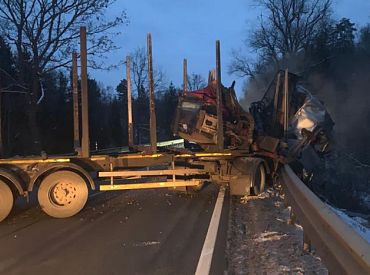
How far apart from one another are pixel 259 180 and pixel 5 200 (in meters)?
6.34

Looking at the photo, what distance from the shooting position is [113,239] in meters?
Result: 8.59

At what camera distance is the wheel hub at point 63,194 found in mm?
10930

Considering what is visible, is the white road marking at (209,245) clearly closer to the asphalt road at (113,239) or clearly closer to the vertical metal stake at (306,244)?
the asphalt road at (113,239)

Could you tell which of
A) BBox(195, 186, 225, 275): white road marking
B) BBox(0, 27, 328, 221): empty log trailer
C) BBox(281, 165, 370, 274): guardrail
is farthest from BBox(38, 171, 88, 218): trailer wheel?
BBox(281, 165, 370, 274): guardrail

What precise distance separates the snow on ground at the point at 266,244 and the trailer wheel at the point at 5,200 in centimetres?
435

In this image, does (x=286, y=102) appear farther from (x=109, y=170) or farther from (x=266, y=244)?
(x=266, y=244)

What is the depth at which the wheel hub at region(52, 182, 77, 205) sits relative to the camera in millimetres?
10930

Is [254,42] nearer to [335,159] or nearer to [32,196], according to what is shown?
[335,159]

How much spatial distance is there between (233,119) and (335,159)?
2408 cm

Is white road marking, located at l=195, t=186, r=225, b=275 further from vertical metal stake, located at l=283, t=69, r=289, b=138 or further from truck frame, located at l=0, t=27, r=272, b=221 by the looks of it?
vertical metal stake, located at l=283, t=69, r=289, b=138

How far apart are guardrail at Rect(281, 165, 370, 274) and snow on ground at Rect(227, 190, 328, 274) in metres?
0.39

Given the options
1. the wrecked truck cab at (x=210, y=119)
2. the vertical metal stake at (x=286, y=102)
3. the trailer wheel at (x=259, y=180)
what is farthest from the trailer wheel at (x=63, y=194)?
the vertical metal stake at (x=286, y=102)

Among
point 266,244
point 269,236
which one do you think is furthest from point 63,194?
point 266,244

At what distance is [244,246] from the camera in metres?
7.88
